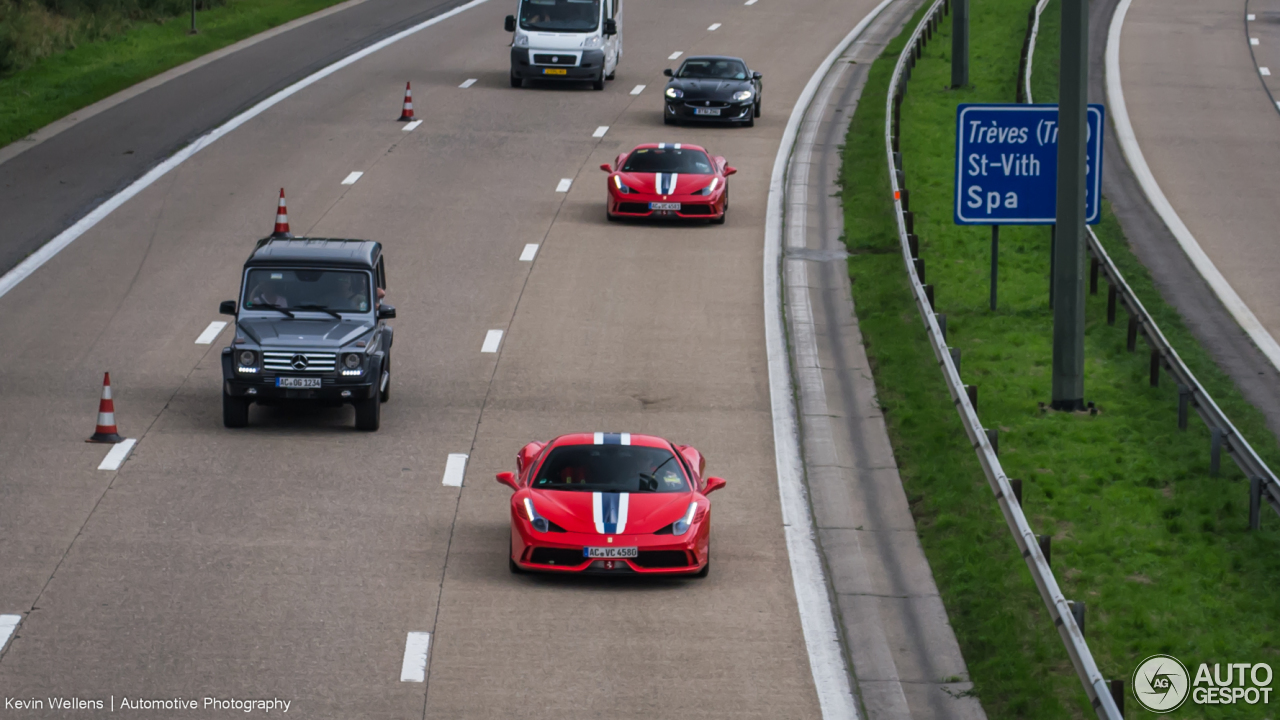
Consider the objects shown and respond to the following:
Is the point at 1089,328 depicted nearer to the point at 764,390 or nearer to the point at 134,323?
the point at 764,390

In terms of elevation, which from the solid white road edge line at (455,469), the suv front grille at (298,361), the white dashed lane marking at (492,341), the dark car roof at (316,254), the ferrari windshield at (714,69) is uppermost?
the ferrari windshield at (714,69)

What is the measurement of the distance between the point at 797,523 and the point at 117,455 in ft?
22.6

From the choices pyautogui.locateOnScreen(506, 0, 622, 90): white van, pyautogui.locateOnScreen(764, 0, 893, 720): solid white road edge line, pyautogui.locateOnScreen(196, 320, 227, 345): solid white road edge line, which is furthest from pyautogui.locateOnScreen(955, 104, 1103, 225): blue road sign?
pyautogui.locateOnScreen(506, 0, 622, 90): white van

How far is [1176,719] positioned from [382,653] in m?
5.45

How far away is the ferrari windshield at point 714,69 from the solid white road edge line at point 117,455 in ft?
75.8

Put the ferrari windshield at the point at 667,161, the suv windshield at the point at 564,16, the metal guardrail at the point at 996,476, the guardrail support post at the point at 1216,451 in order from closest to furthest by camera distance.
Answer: the metal guardrail at the point at 996,476
the guardrail support post at the point at 1216,451
the ferrari windshield at the point at 667,161
the suv windshield at the point at 564,16

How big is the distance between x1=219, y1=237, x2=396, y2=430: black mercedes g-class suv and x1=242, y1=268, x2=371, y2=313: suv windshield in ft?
0.04

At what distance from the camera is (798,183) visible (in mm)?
33250

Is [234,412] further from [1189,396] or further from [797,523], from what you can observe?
[1189,396]

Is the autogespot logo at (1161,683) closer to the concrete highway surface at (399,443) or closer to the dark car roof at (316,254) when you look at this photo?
the concrete highway surface at (399,443)

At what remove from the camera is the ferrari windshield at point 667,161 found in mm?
30688

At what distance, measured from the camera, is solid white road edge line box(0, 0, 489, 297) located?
26281 millimetres

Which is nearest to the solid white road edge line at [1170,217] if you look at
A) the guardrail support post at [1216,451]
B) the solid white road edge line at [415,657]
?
the guardrail support post at [1216,451]

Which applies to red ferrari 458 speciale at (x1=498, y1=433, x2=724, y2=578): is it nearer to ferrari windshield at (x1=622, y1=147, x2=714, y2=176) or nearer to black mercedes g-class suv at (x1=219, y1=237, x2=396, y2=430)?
black mercedes g-class suv at (x1=219, y1=237, x2=396, y2=430)
